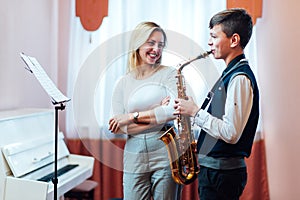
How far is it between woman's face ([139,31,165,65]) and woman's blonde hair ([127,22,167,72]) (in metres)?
0.02

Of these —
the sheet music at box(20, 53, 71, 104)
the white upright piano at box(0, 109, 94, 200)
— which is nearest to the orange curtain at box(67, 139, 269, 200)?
the white upright piano at box(0, 109, 94, 200)

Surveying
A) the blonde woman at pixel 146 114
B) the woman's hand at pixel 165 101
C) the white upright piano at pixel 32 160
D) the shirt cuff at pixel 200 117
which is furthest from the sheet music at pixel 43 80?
the shirt cuff at pixel 200 117

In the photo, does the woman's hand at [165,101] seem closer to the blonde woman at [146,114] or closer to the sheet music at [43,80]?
the blonde woman at [146,114]

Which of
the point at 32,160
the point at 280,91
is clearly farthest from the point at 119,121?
the point at 280,91

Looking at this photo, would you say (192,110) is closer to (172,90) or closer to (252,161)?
(172,90)

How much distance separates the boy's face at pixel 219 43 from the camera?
1.32 m

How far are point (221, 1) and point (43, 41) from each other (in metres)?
1.44

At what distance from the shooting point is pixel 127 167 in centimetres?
158

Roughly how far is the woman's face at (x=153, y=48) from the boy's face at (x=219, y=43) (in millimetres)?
226

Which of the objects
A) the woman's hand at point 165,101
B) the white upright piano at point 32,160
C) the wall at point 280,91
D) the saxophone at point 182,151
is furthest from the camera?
the wall at point 280,91

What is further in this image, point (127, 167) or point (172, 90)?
point (127, 167)

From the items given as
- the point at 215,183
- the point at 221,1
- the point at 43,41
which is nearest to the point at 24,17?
the point at 43,41

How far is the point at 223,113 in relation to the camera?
130cm

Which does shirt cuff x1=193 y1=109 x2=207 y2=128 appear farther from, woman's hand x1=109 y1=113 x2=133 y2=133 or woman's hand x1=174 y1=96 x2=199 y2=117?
woman's hand x1=109 y1=113 x2=133 y2=133
